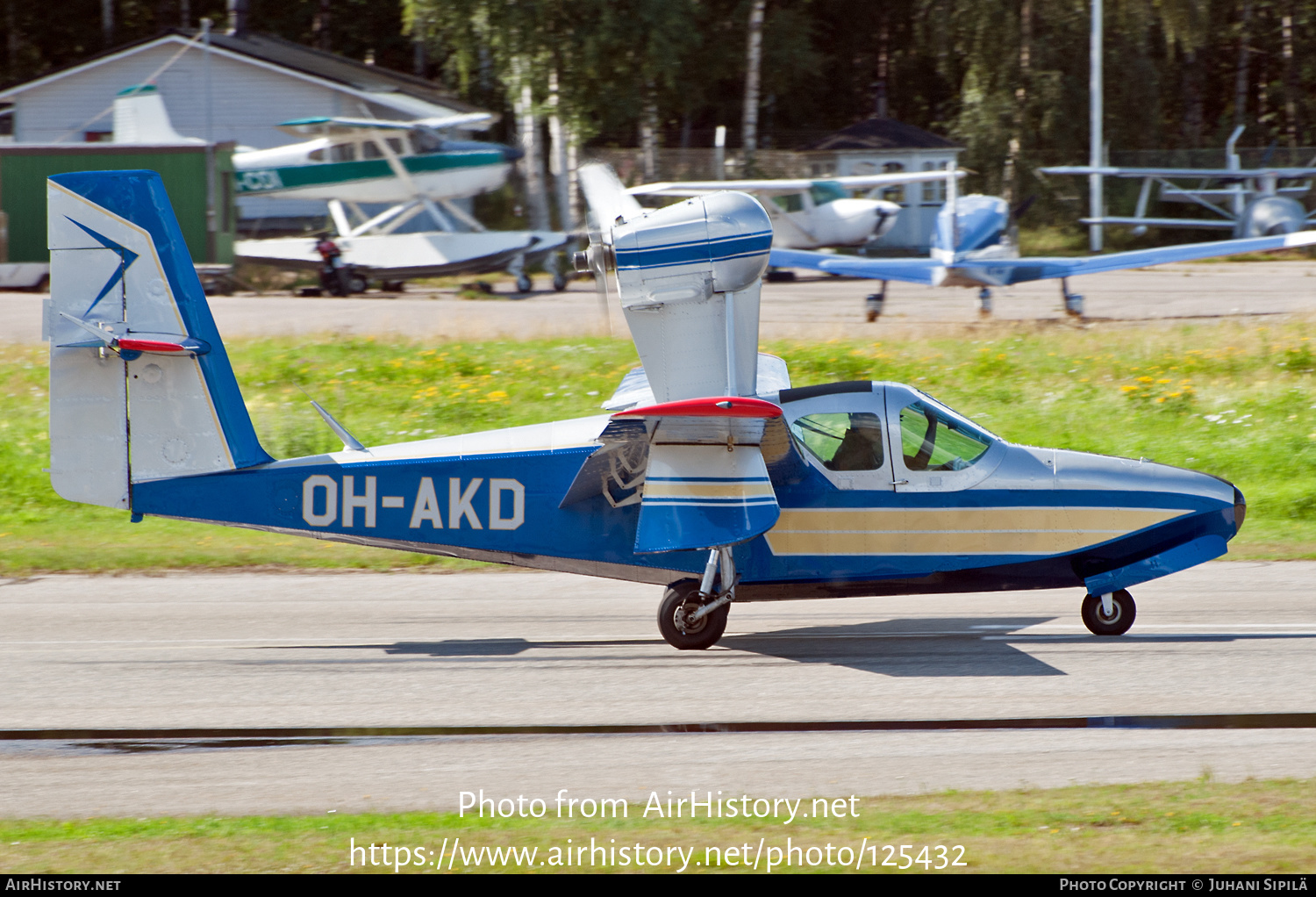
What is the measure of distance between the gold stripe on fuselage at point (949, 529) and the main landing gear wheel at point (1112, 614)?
498 mm

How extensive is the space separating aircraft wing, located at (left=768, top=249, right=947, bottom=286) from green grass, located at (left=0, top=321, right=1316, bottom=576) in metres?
2.41

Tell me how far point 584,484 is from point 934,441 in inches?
105

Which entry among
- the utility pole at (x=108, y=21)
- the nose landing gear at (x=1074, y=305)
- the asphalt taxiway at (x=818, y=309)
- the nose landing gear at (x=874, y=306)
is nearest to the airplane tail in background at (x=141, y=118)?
the asphalt taxiway at (x=818, y=309)

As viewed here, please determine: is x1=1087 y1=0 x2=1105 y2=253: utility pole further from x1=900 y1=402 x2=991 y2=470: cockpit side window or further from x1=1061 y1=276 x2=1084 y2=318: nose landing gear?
x1=900 y1=402 x2=991 y2=470: cockpit side window

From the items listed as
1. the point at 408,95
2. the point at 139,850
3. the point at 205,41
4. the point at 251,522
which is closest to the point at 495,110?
the point at 408,95

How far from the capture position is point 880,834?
232 inches

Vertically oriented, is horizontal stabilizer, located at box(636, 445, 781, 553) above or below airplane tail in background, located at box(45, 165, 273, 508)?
below

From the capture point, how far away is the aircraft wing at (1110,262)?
20031 millimetres

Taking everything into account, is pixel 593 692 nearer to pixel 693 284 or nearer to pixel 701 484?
pixel 701 484

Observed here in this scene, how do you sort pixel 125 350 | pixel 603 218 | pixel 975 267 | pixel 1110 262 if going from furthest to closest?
pixel 975 267 < pixel 1110 262 < pixel 125 350 < pixel 603 218

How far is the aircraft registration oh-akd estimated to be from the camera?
9.29 m

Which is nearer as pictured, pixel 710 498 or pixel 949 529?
pixel 710 498

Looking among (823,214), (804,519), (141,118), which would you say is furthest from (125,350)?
(141,118)

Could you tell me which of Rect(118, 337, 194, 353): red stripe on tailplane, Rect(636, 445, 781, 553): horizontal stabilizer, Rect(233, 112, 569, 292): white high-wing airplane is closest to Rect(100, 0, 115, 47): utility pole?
Rect(233, 112, 569, 292): white high-wing airplane
